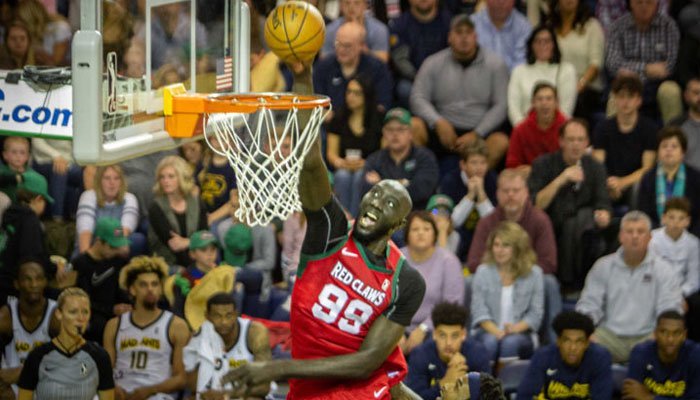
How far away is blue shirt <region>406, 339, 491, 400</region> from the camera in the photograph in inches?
342

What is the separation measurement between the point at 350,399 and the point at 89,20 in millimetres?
2185

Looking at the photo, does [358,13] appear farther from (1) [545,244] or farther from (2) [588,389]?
(2) [588,389]

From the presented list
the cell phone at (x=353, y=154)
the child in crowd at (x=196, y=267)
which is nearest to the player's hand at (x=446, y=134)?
the cell phone at (x=353, y=154)

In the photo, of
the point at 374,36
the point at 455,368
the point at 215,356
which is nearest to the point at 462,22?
the point at 374,36

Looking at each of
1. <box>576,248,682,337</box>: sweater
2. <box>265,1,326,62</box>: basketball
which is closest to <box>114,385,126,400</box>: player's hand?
<box>576,248,682,337</box>: sweater

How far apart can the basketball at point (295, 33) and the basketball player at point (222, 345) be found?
3208 millimetres

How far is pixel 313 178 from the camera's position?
20.4ft

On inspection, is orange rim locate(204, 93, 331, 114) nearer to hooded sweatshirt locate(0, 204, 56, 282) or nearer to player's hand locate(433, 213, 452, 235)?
player's hand locate(433, 213, 452, 235)

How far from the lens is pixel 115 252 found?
32.0 ft

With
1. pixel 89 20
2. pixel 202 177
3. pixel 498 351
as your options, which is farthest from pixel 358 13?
pixel 89 20

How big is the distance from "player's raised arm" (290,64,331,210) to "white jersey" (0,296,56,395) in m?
3.87

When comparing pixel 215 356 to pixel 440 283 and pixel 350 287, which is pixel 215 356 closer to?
pixel 440 283

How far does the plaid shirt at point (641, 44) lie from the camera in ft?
36.5

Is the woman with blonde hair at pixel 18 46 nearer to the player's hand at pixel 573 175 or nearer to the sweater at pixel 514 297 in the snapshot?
the sweater at pixel 514 297
